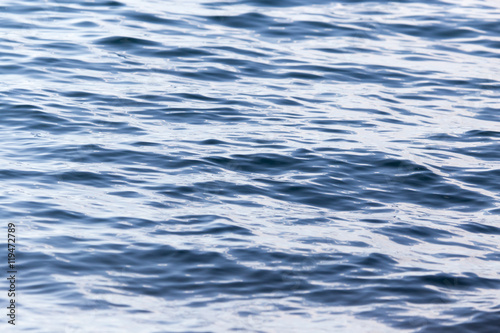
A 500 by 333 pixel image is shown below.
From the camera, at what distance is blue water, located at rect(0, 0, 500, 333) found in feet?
22.8

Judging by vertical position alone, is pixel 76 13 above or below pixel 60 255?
above

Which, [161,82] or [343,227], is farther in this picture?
[161,82]

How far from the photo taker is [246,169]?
9.55 m

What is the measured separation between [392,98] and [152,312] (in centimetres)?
663

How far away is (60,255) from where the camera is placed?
24.4ft

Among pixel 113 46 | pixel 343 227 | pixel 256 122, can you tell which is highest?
pixel 113 46

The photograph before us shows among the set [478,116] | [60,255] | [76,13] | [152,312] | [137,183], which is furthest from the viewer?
[76,13]

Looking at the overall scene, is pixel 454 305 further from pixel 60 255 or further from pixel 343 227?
pixel 60 255

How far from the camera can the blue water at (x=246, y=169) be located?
694 cm

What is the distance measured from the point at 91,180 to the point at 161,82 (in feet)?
11.3

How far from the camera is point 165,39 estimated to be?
13906mm

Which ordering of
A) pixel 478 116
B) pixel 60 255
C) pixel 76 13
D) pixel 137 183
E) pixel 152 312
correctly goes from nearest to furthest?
pixel 152 312 → pixel 60 255 → pixel 137 183 → pixel 478 116 → pixel 76 13

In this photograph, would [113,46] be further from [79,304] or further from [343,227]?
[79,304]

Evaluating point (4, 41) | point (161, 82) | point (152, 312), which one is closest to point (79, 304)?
point (152, 312)
